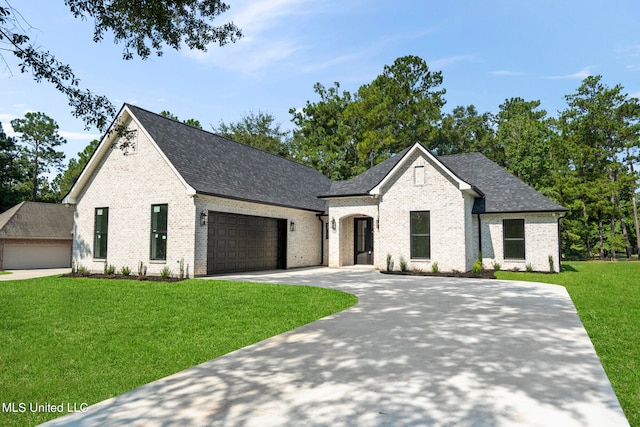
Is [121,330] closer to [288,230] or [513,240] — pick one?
[288,230]

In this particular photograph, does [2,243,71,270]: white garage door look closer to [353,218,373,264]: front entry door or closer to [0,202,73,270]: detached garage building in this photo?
[0,202,73,270]: detached garage building

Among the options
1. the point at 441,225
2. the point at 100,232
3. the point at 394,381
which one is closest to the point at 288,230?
the point at 441,225

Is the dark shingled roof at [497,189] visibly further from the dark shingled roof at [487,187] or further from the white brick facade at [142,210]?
the white brick facade at [142,210]

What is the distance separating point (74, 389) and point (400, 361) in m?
3.74

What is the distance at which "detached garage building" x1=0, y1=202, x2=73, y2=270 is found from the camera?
2572 cm

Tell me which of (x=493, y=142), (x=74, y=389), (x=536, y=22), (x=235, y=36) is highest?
(x=493, y=142)

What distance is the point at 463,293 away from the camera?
37.0 feet

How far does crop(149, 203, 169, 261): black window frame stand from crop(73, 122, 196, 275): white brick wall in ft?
0.47

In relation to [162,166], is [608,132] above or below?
above

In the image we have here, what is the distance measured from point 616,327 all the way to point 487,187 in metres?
14.4

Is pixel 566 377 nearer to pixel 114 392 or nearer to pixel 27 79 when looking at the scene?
pixel 114 392

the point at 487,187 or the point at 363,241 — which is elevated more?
the point at 487,187

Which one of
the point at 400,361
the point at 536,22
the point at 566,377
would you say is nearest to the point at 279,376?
the point at 400,361

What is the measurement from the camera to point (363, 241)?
2266cm
